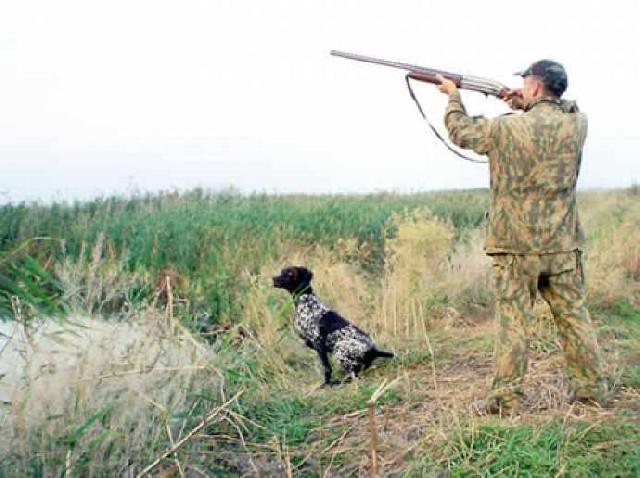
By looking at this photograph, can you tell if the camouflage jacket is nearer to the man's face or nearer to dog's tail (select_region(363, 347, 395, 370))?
the man's face

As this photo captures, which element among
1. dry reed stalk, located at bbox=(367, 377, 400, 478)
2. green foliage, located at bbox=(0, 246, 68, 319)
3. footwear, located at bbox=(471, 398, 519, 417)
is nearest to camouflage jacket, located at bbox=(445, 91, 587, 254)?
footwear, located at bbox=(471, 398, 519, 417)

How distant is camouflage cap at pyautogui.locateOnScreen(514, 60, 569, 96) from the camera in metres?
4.92

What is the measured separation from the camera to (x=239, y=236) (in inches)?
538

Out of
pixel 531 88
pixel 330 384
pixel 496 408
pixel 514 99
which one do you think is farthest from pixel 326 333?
pixel 531 88

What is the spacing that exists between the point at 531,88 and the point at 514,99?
251 millimetres

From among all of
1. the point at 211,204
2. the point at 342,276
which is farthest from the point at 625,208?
the point at 342,276

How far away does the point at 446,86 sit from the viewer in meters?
5.21

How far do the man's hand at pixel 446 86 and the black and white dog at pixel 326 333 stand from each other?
195 cm

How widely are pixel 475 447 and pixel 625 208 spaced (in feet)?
62.0

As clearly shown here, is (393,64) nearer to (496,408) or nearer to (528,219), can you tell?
(528,219)

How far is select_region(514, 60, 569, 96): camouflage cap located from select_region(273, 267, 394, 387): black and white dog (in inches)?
91.8

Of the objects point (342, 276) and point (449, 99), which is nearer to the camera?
point (449, 99)

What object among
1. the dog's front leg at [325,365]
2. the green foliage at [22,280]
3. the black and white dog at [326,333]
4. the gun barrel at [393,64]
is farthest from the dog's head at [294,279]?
the green foliage at [22,280]

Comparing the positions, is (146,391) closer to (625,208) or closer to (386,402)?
(386,402)
